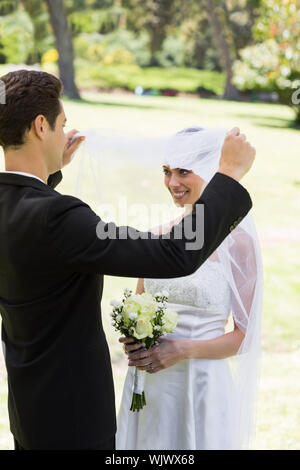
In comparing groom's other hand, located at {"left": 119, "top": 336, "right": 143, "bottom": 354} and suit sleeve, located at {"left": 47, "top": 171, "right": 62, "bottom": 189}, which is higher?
suit sleeve, located at {"left": 47, "top": 171, "right": 62, "bottom": 189}

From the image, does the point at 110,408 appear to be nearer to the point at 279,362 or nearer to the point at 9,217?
the point at 9,217

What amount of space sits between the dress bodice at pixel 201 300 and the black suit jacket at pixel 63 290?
1.08 meters

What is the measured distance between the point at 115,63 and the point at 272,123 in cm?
2510

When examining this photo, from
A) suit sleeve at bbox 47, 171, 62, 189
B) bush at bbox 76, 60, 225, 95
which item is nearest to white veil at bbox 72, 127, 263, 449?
suit sleeve at bbox 47, 171, 62, 189

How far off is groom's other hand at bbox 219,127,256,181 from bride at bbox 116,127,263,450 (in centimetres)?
127

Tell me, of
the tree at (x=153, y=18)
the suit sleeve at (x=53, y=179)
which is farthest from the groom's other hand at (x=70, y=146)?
the tree at (x=153, y=18)

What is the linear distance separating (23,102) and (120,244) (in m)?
0.58

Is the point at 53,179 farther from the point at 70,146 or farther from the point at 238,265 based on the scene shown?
the point at 238,265

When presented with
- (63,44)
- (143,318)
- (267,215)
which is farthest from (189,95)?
(143,318)

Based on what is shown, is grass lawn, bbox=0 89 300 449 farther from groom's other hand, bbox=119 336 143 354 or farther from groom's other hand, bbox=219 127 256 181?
groom's other hand, bbox=219 127 256 181

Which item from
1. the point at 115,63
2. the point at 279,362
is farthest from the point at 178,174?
the point at 115,63

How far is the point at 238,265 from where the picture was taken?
3.43 m

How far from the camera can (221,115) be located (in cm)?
2831

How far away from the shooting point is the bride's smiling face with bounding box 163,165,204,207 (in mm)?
3520
